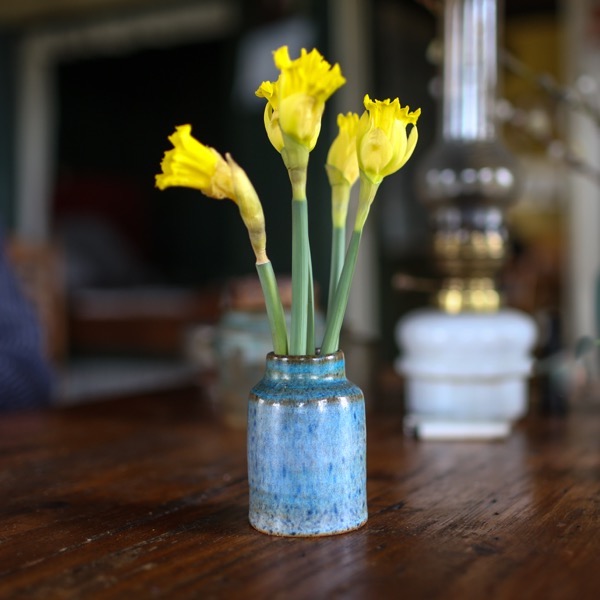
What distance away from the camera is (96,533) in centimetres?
57

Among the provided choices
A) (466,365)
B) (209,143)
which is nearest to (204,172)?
(466,365)

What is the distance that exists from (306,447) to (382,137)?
0.21 meters

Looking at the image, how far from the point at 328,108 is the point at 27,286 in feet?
6.15

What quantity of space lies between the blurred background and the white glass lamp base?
10 centimetres

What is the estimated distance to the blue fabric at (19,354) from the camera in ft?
4.40

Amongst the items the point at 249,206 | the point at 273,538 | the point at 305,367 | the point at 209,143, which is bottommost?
the point at 273,538

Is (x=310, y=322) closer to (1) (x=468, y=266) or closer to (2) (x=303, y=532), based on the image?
(2) (x=303, y=532)

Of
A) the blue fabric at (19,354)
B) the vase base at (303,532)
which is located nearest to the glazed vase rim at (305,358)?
the vase base at (303,532)

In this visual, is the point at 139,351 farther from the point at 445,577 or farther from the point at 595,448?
the point at 445,577

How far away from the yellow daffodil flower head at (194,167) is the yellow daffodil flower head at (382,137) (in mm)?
87

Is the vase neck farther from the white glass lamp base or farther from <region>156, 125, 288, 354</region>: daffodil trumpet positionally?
the white glass lamp base

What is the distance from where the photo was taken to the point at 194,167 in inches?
20.4

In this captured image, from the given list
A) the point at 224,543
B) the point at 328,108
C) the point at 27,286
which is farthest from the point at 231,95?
the point at 224,543

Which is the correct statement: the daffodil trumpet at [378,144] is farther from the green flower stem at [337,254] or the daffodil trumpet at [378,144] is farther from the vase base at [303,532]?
the vase base at [303,532]
